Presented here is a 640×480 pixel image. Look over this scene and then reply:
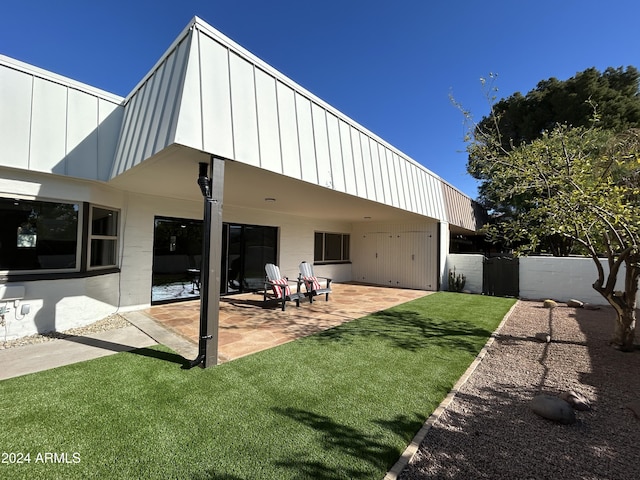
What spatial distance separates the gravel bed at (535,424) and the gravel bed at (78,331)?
17.3 feet

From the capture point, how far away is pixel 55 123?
4.50 metres

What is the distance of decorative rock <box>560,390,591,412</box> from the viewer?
267cm

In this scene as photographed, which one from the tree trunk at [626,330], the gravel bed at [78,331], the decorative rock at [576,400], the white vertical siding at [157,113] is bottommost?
the gravel bed at [78,331]

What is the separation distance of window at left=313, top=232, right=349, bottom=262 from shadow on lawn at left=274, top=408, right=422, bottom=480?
8600 millimetres

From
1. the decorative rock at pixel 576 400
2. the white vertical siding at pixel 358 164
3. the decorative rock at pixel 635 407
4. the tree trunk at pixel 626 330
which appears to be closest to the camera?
the decorative rock at pixel 635 407

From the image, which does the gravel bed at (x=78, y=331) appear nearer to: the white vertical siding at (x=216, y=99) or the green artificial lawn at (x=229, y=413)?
the green artificial lawn at (x=229, y=413)

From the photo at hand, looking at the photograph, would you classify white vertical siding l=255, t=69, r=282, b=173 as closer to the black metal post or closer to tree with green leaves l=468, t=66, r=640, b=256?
the black metal post

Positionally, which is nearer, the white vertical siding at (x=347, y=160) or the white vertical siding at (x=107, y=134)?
the white vertical siding at (x=107, y=134)

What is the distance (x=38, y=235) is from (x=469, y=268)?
11.4 metres

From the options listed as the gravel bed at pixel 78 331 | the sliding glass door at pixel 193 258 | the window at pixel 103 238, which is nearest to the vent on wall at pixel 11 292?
the gravel bed at pixel 78 331

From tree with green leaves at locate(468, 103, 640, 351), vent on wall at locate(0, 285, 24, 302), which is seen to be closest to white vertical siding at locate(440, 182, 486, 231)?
tree with green leaves at locate(468, 103, 640, 351)

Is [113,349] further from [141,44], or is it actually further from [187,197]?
[141,44]

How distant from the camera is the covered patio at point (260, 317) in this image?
14.2ft

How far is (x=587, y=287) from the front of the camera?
8.01m
